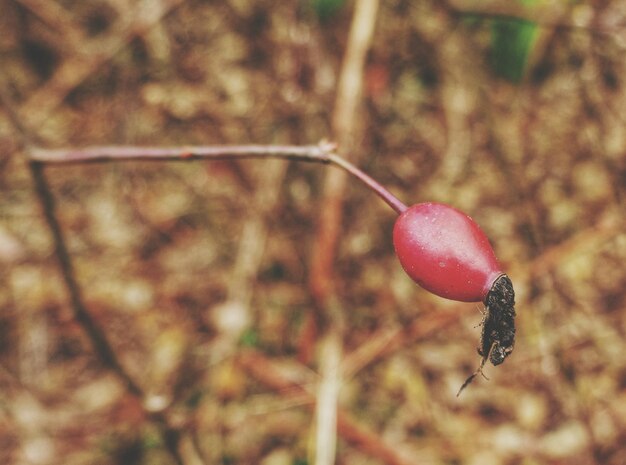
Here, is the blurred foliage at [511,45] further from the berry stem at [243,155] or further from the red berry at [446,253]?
the red berry at [446,253]

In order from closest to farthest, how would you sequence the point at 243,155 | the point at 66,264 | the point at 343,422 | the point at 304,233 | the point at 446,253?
the point at 446,253, the point at 243,155, the point at 66,264, the point at 343,422, the point at 304,233

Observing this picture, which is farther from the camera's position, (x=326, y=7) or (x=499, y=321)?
(x=326, y=7)

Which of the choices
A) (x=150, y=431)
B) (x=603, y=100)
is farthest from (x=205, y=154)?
(x=603, y=100)

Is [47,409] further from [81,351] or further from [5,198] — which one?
[5,198]

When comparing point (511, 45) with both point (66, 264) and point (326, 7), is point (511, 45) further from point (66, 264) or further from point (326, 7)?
point (66, 264)

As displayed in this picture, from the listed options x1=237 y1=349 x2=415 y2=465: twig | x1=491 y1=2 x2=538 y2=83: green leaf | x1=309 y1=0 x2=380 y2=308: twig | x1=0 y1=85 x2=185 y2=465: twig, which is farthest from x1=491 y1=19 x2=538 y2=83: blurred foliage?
x1=0 y1=85 x2=185 y2=465: twig

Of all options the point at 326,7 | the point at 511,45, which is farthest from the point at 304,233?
the point at 511,45

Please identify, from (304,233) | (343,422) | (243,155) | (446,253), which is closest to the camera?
(446,253)

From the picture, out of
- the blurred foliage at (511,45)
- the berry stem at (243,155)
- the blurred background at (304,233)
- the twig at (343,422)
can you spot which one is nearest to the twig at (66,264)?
the blurred background at (304,233)
